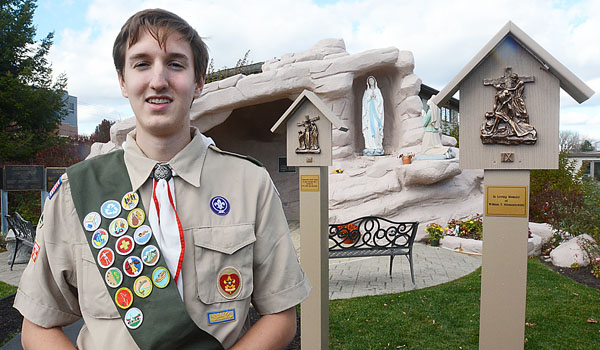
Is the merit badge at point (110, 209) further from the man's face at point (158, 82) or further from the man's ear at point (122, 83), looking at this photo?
the man's ear at point (122, 83)

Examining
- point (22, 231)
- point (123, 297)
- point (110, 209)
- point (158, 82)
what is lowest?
point (22, 231)

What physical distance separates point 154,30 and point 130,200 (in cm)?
48

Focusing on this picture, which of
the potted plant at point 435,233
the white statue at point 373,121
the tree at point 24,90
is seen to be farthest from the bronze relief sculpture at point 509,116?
the tree at point 24,90

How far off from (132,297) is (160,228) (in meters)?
0.19

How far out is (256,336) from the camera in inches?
43.6

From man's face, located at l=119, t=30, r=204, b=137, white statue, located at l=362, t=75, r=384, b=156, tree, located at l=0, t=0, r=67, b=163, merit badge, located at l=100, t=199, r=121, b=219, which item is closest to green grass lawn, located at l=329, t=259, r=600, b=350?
merit badge, located at l=100, t=199, r=121, b=219

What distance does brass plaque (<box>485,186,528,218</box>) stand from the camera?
245 cm

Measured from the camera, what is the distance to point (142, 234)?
109cm

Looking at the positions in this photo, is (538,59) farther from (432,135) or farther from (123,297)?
(432,135)

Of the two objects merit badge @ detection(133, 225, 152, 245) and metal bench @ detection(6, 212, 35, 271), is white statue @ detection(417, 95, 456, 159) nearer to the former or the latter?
metal bench @ detection(6, 212, 35, 271)

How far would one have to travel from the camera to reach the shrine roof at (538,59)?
7.61 ft

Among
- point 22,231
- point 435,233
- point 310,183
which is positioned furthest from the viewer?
A: point 435,233

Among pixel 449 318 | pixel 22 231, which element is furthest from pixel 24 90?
pixel 449 318

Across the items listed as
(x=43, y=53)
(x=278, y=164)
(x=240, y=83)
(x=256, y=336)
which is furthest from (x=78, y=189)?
(x=43, y=53)
